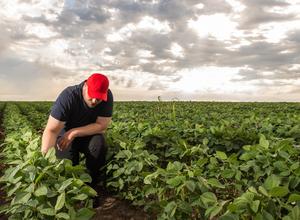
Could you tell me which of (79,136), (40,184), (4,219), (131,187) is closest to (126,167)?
(131,187)

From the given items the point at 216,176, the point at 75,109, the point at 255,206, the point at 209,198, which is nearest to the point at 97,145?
the point at 75,109

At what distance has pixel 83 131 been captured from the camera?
194 inches

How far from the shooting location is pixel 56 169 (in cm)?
329

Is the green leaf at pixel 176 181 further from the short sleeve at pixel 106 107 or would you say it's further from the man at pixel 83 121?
the short sleeve at pixel 106 107

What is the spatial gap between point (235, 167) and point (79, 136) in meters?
2.19

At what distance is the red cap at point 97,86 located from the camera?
14.6 feet

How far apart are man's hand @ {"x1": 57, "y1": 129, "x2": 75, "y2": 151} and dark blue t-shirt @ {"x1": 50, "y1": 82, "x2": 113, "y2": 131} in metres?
0.16

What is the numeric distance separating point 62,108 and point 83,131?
0.40 meters

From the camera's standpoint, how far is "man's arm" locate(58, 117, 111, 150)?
4.90 meters

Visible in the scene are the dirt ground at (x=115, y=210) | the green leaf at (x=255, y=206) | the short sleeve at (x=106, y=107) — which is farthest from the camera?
the short sleeve at (x=106, y=107)

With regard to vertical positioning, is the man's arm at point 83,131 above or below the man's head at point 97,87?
below

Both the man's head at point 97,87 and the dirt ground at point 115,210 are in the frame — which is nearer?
the man's head at point 97,87

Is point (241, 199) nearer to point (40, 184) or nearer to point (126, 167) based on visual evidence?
point (40, 184)

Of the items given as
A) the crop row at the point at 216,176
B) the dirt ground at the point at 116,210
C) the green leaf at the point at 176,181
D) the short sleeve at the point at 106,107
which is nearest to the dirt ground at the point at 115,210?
the dirt ground at the point at 116,210
